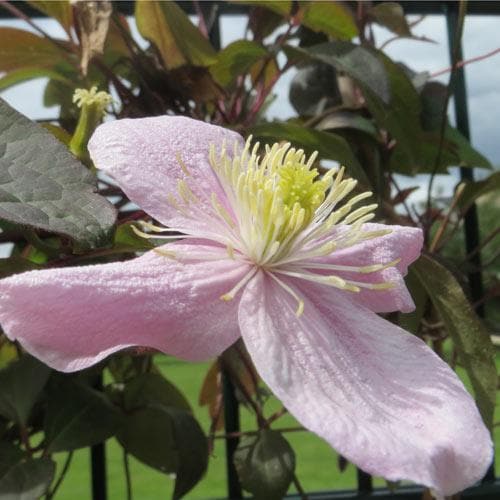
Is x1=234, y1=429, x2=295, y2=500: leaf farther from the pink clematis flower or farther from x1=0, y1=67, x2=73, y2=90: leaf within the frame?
x1=0, y1=67, x2=73, y2=90: leaf

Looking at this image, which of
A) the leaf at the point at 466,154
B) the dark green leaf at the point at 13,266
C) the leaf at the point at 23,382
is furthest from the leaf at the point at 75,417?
the leaf at the point at 466,154

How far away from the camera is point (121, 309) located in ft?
0.83

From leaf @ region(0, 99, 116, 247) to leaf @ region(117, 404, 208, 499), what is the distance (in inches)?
10.2

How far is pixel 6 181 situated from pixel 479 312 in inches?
21.5

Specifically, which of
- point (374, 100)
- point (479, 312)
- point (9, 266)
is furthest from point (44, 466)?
point (479, 312)

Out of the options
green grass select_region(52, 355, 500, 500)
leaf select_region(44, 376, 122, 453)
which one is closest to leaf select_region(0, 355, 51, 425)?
leaf select_region(44, 376, 122, 453)

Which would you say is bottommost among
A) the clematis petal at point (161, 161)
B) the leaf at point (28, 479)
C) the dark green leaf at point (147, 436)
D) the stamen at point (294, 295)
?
the dark green leaf at point (147, 436)

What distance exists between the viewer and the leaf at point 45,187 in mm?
245

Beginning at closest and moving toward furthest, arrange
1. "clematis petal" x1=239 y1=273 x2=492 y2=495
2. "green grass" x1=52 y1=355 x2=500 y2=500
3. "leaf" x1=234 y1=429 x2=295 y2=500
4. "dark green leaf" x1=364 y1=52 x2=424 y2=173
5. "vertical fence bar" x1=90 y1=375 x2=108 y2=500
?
"clematis petal" x1=239 y1=273 x2=492 y2=495 → "leaf" x1=234 y1=429 x2=295 y2=500 → "dark green leaf" x1=364 y1=52 x2=424 y2=173 → "vertical fence bar" x1=90 y1=375 x2=108 y2=500 → "green grass" x1=52 y1=355 x2=500 y2=500

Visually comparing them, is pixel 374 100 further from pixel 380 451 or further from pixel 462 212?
pixel 380 451

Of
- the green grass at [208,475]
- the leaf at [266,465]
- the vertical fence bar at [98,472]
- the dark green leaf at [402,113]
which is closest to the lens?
the leaf at [266,465]

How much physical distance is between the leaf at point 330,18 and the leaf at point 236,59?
0.16ft

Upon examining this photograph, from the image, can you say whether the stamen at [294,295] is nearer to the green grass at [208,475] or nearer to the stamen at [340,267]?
the stamen at [340,267]

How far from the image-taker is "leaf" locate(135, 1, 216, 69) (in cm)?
54
